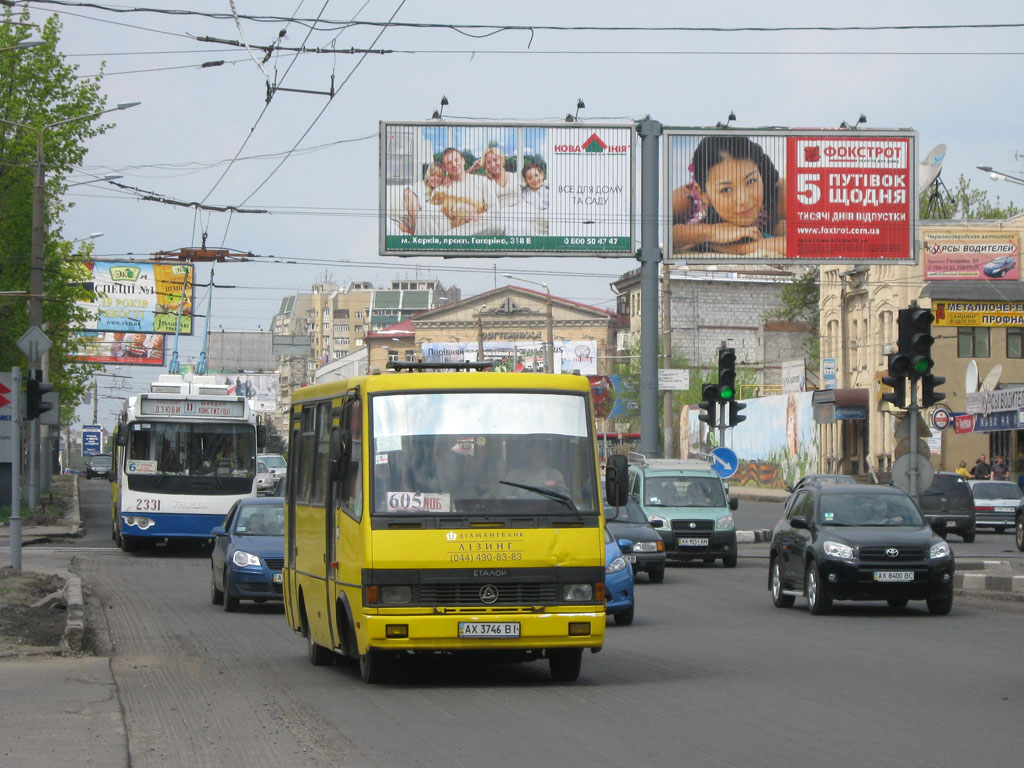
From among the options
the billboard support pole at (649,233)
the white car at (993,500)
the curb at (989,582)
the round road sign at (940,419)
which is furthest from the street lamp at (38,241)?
the round road sign at (940,419)

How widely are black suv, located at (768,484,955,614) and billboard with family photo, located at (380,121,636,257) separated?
14.6m

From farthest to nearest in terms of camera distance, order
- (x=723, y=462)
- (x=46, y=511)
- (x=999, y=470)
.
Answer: (x=999, y=470)
(x=46, y=511)
(x=723, y=462)

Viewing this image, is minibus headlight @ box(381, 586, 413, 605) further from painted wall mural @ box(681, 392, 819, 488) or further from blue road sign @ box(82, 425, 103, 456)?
blue road sign @ box(82, 425, 103, 456)

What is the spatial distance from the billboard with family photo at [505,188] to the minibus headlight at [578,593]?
2212 centimetres

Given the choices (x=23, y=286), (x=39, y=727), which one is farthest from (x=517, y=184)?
(x=39, y=727)

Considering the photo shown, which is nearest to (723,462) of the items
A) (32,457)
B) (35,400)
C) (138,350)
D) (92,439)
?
(32,457)

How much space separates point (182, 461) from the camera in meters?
29.5

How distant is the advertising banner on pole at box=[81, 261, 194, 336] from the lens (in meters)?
52.6

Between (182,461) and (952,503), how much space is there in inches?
679

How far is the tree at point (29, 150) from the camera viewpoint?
1719 inches

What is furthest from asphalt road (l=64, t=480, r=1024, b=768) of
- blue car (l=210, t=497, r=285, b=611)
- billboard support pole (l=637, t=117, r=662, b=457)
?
billboard support pole (l=637, t=117, r=662, b=457)

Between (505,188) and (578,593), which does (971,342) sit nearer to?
(505,188)

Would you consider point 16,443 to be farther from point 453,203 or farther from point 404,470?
point 453,203

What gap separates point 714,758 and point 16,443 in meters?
14.9
